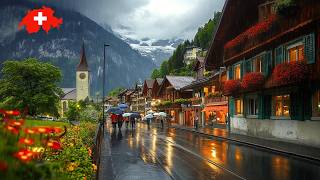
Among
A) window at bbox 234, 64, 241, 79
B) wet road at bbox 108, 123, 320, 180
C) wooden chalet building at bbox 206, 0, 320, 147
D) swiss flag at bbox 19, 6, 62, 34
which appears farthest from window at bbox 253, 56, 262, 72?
swiss flag at bbox 19, 6, 62, 34

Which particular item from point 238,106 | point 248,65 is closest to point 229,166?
point 248,65

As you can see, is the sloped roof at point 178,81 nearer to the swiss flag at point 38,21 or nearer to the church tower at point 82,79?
the swiss flag at point 38,21

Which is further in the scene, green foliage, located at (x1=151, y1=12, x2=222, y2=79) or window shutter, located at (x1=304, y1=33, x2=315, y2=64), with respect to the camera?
green foliage, located at (x1=151, y1=12, x2=222, y2=79)

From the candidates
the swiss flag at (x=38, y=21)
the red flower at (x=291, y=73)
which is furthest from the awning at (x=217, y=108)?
the swiss flag at (x=38, y=21)

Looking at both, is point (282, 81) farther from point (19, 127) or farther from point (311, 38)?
point (19, 127)

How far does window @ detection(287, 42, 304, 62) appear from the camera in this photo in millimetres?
26506

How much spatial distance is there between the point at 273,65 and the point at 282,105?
2971 millimetres

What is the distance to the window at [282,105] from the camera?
29.3 metres

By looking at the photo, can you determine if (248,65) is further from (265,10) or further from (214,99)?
(214,99)

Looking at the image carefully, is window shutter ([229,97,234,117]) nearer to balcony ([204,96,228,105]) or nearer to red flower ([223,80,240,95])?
red flower ([223,80,240,95])

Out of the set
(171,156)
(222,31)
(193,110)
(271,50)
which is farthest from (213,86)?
(171,156)

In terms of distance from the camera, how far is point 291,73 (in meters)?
24.2

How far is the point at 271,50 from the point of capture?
3109 cm

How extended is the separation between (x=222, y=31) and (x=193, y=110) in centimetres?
3249
